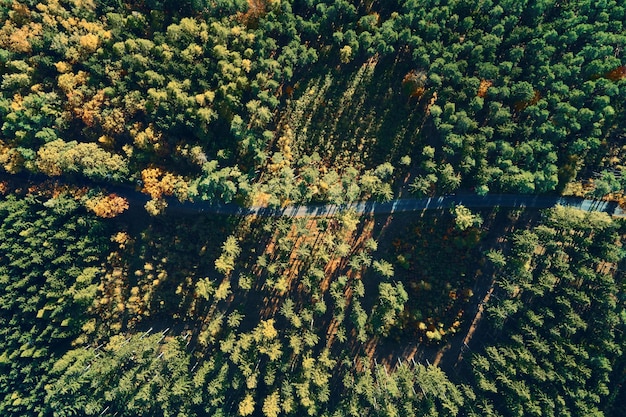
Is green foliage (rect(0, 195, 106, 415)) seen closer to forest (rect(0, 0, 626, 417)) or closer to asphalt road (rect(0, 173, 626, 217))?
forest (rect(0, 0, 626, 417))

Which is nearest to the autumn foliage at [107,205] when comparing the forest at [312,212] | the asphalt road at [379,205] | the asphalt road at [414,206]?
the forest at [312,212]

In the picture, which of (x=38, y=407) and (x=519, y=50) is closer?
(x=519, y=50)

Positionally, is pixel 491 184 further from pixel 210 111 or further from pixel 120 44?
pixel 120 44

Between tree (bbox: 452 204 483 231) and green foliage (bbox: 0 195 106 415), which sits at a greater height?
tree (bbox: 452 204 483 231)

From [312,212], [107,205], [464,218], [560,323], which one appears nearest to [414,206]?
[464,218]

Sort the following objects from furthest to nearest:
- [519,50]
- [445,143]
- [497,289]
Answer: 1. [497,289]
2. [445,143]
3. [519,50]

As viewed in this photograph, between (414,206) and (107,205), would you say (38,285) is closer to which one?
(107,205)

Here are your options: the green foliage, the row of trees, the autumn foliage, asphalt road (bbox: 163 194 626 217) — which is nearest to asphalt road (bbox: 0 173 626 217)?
asphalt road (bbox: 163 194 626 217)

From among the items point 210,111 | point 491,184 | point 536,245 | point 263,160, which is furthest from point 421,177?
point 210,111

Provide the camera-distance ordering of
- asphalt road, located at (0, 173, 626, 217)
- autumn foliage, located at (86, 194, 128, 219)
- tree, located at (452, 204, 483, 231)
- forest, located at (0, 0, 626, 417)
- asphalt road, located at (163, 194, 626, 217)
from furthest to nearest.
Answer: asphalt road, located at (0, 173, 626, 217) < asphalt road, located at (163, 194, 626, 217) < autumn foliage, located at (86, 194, 128, 219) < tree, located at (452, 204, 483, 231) < forest, located at (0, 0, 626, 417)
